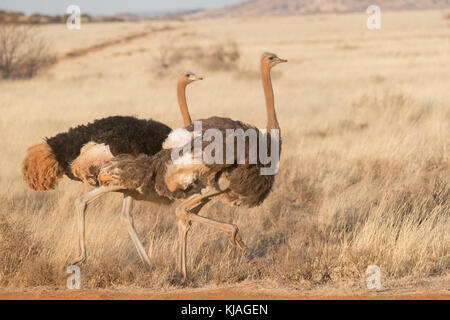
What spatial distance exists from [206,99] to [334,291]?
11023 mm

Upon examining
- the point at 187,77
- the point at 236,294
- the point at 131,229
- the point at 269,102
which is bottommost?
the point at 236,294

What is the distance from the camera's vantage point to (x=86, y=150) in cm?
567

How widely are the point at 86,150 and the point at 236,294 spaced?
5.72ft

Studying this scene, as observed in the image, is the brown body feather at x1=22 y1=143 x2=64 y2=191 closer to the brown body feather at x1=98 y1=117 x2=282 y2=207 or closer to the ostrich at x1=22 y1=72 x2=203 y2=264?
the ostrich at x1=22 y1=72 x2=203 y2=264

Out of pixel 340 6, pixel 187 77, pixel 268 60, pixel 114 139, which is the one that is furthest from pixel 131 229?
pixel 340 6

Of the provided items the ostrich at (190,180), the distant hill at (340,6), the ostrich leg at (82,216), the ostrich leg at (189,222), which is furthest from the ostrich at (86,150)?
the distant hill at (340,6)

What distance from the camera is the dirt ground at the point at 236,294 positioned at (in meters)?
4.89

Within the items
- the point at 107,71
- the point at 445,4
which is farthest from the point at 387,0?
the point at 107,71

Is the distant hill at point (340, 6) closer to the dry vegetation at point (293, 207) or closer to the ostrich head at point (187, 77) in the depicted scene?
the dry vegetation at point (293, 207)

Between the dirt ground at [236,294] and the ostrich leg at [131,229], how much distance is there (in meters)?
0.51

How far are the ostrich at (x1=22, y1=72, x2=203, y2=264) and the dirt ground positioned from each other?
20.2 inches

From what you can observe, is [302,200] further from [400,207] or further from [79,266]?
[79,266]

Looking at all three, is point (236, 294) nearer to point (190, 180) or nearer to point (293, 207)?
point (190, 180)

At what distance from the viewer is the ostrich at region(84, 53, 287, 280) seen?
5.14 m
